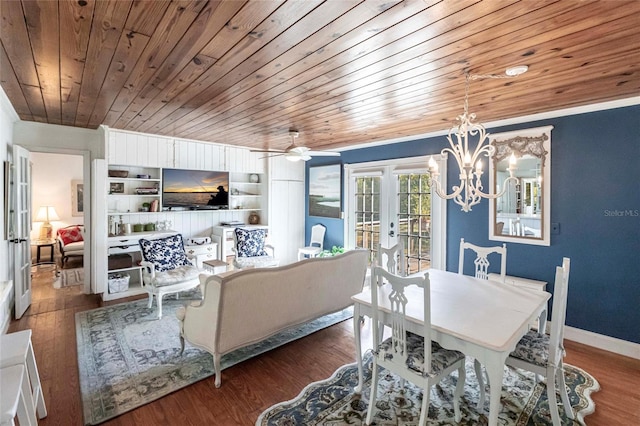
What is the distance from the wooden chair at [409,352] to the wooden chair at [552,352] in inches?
16.9

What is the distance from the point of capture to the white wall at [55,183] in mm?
7230

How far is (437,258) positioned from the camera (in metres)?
4.57

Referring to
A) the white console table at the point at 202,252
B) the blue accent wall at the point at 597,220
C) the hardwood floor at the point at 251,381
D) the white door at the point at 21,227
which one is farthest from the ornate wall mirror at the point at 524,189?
the white door at the point at 21,227

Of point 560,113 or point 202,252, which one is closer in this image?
point 560,113

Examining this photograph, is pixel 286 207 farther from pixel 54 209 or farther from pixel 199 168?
pixel 54 209

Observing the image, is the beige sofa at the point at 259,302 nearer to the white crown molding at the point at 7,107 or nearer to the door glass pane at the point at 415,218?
the door glass pane at the point at 415,218

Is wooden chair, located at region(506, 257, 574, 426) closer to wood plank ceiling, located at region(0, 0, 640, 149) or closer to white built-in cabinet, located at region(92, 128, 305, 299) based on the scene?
wood plank ceiling, located at region(0, 0, 640, 149)

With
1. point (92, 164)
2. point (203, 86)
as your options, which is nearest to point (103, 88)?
point (203, 86)

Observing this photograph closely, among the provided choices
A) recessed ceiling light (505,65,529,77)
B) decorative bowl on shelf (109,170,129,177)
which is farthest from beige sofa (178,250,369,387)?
decorative bowl on shelf (109,170,129,177)

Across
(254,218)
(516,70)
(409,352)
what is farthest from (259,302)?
(254,218)

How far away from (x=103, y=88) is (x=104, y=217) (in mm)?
2318

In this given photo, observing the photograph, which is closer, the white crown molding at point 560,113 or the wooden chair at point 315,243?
the white crown molding at point 560,113

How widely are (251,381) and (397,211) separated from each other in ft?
11.1

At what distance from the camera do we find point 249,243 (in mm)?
5395
